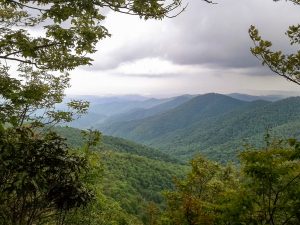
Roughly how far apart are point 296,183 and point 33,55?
10.3 meters

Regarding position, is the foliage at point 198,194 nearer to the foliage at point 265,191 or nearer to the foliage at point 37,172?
the foliage at point 265,191

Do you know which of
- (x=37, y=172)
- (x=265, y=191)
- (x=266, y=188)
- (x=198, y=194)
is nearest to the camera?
(x=37, y=172)

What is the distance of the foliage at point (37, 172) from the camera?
22.5 feet

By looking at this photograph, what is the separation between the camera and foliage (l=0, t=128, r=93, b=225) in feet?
22.5

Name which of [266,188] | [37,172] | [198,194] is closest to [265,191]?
[266,188]

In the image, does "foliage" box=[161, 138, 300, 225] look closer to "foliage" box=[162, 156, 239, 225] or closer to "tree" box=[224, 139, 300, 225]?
"tree" box=[224, 139, 300, 225]

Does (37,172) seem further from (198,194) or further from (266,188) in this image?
(198,194)

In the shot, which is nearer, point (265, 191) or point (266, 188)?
point (266, 188)

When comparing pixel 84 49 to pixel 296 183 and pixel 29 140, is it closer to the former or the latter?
pixel 29 140

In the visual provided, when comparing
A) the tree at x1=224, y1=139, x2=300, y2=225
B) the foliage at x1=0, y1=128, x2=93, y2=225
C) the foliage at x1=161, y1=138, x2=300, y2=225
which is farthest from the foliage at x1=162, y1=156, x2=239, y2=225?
the foliage at x1=0, y1=128, x2=93, y2=225

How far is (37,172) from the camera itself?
6898 mm

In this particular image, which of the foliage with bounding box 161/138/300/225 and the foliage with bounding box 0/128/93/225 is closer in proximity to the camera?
the foliage with bounding box 0/128/93/225

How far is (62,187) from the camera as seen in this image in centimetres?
740

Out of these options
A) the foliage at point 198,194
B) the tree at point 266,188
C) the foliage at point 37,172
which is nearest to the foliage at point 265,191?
the tree at point 266,188
